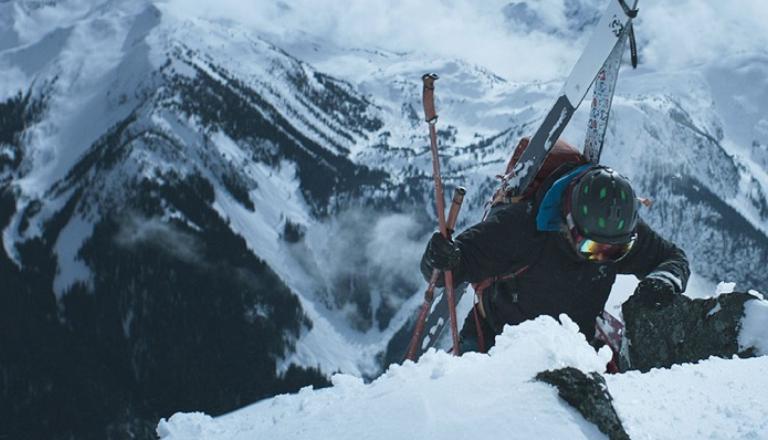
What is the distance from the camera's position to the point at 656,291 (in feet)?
22.3

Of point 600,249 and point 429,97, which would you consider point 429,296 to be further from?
point 600,249

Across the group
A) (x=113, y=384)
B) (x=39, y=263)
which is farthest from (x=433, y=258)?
(x=39, y=263)

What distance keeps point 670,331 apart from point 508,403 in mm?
4676

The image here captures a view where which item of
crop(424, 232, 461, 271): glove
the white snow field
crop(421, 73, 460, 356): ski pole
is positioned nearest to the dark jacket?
crop(424, 232, 461, 271): glove

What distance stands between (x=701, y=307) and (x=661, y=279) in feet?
4.25

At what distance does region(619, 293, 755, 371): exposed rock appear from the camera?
7.46 m

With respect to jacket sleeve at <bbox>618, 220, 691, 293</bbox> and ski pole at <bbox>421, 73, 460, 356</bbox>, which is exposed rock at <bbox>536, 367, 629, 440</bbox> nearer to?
ski pole at <bbox>421, 73, 460, 356</bbox>

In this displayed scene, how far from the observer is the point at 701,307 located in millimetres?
7668

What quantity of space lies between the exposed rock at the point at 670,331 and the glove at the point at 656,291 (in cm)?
45

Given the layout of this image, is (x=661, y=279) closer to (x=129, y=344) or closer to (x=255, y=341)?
(x=255, y=341)

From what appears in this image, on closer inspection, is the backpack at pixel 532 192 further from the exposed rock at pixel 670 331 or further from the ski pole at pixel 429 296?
the exposed rock at pixel 670 331

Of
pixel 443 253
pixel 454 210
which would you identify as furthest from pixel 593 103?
pixel 443 253

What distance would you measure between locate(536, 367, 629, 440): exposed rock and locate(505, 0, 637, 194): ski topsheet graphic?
10.9ft

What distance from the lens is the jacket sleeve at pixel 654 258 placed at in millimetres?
6898
